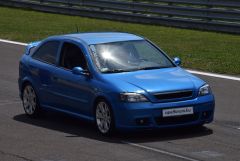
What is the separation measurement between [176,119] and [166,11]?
16.3 meters

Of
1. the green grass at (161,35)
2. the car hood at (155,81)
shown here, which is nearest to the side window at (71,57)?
the car hood at (155,81)

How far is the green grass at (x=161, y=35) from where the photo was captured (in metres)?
19.4

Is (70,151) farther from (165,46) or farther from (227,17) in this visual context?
(227,17)

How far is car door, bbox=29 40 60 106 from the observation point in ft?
41.3

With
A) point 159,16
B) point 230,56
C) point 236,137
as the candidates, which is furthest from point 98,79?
point 159,16

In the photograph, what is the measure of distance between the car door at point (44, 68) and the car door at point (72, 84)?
0.62 ft

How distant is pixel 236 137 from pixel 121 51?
→ 2193mm

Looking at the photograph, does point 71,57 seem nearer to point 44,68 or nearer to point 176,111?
point 44,68

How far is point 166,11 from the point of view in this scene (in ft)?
88.7

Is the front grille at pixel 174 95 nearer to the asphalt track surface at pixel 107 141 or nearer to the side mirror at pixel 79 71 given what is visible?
the asphalt track surface at pixel 107 141

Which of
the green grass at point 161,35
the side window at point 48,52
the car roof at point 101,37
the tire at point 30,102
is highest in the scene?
the car roof at point 101,37

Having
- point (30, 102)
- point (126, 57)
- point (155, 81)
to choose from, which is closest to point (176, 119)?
point (155, 81)

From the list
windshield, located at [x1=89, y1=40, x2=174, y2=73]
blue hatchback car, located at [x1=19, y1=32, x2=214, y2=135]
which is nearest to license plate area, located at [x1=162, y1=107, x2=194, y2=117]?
blue hatchback car, located at [x1=19, y1=32, x2=214, y2=135]

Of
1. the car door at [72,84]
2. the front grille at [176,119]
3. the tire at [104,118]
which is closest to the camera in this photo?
the front grille at [176,119]
